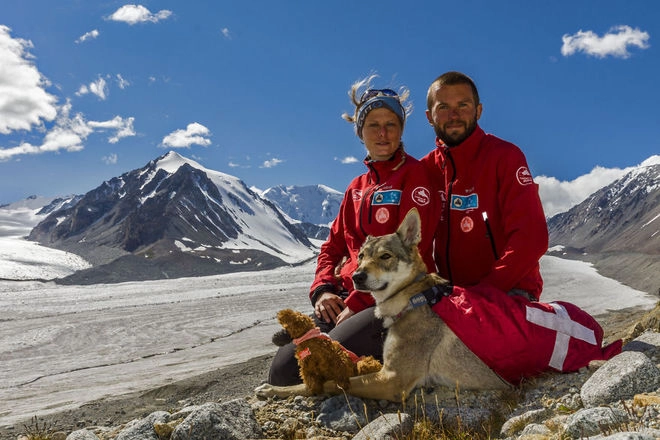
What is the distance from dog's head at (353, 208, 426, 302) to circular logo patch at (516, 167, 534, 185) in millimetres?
1488

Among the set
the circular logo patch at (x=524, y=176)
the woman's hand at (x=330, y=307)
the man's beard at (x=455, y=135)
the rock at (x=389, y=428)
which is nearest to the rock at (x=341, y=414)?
the rock at (x=389, y=428)

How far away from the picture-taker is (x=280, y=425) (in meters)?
6.19

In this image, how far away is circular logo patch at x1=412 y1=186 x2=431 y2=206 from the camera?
6.82 meters

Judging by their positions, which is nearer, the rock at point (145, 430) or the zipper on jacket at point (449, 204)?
the rock at point (145, 430)

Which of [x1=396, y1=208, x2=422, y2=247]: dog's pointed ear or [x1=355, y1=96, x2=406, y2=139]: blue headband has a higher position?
[x1=355, y1=96, x2=406, y2=139]: blue headband

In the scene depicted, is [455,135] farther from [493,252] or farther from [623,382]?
[623,382]

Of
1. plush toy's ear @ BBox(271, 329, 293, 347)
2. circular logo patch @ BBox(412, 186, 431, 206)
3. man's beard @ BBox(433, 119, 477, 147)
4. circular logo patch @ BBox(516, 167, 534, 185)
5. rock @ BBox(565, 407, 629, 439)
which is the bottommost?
rock @ BBox(565, 407, 629, 439)

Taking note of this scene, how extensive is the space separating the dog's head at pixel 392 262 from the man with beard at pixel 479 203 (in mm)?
926

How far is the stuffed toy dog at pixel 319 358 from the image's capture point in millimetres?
6184

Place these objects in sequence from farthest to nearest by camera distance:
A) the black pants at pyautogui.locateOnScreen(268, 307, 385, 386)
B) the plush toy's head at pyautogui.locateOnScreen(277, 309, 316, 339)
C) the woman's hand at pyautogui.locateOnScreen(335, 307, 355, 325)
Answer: the woman's hand at pyautogui.locateOnScreen(335, 307, 355, 325) < the black pants at pyautogui.locateOnScreen(268, 307, 385, 386) < the plush toy's head at pyautogui.locateOnScreen(277, 309, 316, 339)

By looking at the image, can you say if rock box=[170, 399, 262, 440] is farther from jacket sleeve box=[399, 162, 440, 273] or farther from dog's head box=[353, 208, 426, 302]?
jacket sleeve box=[399, 162, 440, 273]

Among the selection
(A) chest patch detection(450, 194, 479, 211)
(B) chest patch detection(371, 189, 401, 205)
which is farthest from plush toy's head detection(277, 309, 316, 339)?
(A) chest patch detection(450, 194, 479, 211)

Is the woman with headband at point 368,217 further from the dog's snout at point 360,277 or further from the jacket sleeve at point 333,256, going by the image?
the dog's snout at point 360,277

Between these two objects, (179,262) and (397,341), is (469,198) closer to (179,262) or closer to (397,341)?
(397,341)
